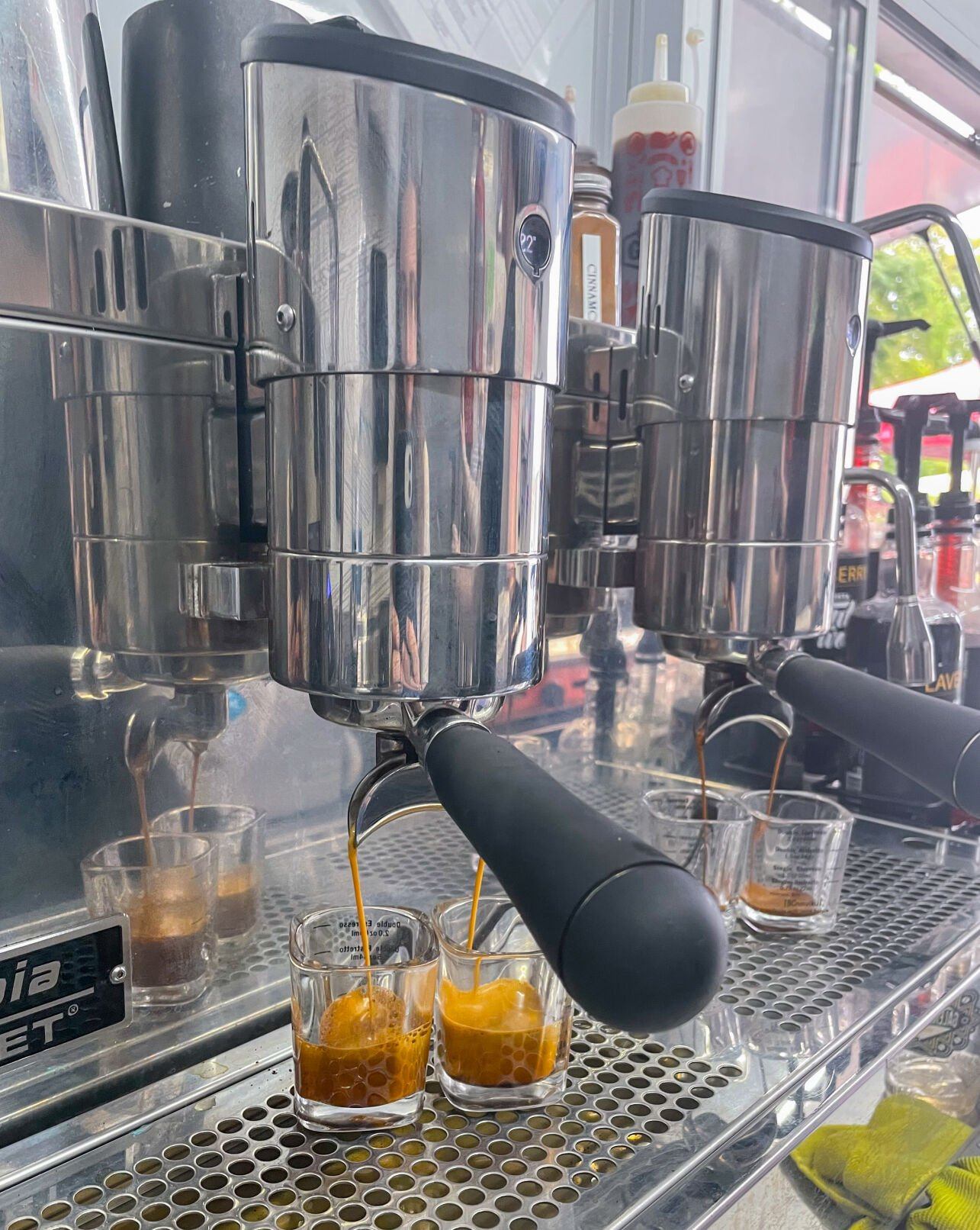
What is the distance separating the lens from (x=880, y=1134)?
1.47 feet

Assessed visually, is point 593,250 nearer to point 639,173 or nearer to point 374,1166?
point 639,173

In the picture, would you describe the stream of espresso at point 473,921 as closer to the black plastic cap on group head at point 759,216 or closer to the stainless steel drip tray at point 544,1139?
the stainless steel drip tray at point 544,1139

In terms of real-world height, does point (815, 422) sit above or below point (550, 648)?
above

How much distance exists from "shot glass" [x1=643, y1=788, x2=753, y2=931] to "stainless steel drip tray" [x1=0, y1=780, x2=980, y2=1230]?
50 mm

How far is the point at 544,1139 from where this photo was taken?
377 millimetres

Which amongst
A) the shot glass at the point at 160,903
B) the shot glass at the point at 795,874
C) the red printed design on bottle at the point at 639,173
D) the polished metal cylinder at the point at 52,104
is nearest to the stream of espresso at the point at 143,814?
the shot glass at the point at 160,903

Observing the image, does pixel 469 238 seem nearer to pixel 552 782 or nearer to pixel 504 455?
pixel 504 455

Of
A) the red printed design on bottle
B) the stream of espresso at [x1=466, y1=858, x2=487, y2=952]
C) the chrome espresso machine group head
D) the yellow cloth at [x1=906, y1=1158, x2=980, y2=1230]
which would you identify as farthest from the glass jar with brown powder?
the yellow cloth at [x1=906, y1=1158, x2=980, y2=1230]

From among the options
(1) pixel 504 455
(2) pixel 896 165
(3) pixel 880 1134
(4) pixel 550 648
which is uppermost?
(2) pixel 896 165

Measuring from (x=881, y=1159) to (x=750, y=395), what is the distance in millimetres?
340

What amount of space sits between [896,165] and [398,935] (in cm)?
134

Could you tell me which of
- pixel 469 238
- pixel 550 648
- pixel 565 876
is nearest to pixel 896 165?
pixel 550 648

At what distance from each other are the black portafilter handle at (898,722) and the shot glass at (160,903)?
10.5 inches

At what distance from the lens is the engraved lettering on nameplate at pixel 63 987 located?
376mm
